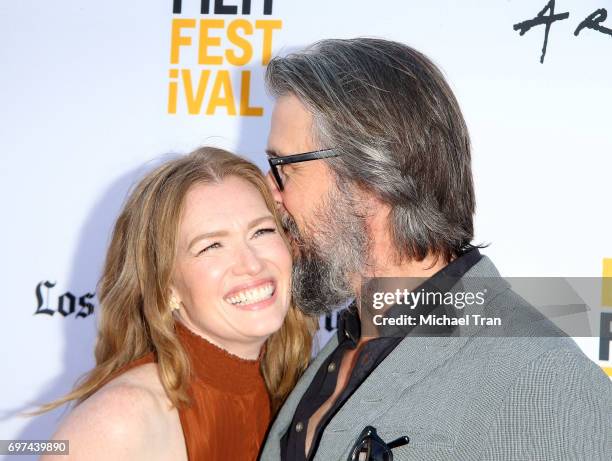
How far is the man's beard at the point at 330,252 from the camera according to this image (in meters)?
1.98

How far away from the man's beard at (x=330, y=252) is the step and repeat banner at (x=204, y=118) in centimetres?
75

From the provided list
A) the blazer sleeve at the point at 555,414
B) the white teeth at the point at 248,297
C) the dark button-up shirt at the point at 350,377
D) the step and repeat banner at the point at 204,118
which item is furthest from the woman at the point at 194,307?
the blazer sleeve at the point at 555,414

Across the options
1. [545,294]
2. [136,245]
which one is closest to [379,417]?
[136,245]

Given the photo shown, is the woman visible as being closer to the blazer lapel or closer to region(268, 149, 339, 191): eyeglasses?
region(268, 149, 339, 191): eyeglasses

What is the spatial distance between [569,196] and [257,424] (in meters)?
1.28

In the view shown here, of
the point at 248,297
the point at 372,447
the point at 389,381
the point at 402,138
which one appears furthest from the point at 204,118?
the point at 372,447

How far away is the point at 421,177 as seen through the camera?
1899 mm

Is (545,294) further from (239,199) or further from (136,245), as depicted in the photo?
(136,245)

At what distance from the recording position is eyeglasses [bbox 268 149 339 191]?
196 centimetres

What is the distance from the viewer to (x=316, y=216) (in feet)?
6.63

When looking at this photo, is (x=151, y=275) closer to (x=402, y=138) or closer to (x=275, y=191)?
(x=275, y=191)

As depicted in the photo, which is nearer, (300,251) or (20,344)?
(300,251)

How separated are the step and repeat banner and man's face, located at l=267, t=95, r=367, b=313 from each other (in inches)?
29.4

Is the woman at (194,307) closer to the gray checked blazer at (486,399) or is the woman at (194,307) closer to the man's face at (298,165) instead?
the man's face at (298,165)
